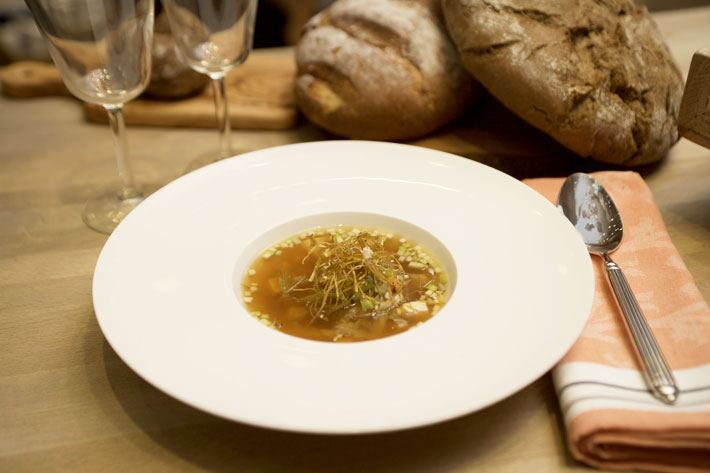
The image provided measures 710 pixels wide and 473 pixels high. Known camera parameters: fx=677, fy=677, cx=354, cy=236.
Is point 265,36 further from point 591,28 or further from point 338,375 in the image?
point 338,375

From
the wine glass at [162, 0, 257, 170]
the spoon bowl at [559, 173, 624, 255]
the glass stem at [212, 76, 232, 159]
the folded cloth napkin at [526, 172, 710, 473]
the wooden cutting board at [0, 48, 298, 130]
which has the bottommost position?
the wooden cutting board at [0, 48, 298, 130]

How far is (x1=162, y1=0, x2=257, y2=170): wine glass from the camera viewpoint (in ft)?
4.40

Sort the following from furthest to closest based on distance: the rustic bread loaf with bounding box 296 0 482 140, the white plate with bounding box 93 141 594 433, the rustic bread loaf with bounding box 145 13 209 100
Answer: the rustic bread loaf with bounding box 145 13 209 100, the rustic bread loaf with bounding box 296 0 482 140, the white plate with bounding box 93 141 594 433

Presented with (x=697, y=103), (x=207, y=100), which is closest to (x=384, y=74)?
(x=207, y=100)

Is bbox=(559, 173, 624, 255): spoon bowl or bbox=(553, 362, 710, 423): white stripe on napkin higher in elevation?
bbox=(553, 362, 710, 423): white stripe on napkin

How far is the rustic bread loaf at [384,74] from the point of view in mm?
1482

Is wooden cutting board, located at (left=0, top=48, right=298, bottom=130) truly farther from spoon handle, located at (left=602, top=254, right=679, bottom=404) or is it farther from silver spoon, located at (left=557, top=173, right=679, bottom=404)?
spoon handle, located at (left=602, top=254, right=679, bottom=404)

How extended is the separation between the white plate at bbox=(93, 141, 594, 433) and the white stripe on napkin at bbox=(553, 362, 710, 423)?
7 centimetres

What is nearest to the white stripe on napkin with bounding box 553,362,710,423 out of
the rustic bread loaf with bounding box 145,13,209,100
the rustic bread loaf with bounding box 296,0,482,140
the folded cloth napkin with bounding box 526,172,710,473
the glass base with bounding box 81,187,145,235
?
the folded cloth napkin with bounding box 526,172,710,473

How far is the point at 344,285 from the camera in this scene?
1043mm

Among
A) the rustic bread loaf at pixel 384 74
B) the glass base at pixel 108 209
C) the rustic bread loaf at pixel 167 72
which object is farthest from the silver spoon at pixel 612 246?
the rustic bread loaf at pixel 167 72

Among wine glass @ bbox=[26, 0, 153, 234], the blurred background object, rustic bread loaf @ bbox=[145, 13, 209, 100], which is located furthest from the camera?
the blurred background object

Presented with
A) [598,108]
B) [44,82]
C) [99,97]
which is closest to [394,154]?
[598,108]

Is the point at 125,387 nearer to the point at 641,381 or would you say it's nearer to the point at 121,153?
the point at 121,153
